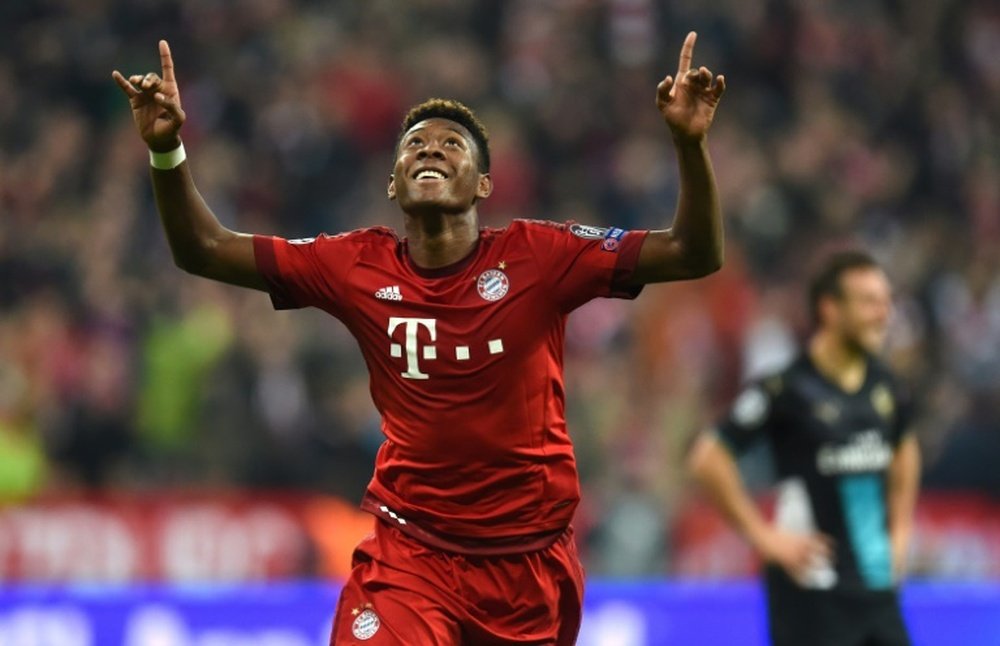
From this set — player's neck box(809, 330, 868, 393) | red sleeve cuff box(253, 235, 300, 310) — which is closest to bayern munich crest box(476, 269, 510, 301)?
red sleeve cuff box(253, 235, 300, 310)

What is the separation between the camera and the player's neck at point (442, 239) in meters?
5.45

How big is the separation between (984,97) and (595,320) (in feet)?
14.7

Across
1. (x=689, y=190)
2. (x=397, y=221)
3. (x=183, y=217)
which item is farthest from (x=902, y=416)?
(x=397, y=221)

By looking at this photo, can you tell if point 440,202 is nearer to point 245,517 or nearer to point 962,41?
point 245,517

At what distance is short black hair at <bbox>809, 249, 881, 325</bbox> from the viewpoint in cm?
732

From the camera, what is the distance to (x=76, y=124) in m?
13.4

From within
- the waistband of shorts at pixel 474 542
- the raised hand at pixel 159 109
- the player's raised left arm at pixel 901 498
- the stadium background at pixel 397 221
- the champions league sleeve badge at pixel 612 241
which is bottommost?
the waistband of shorts at pixel 474 542

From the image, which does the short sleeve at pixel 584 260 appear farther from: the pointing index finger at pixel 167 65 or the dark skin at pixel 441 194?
the pointing index finger at pixel 167 65

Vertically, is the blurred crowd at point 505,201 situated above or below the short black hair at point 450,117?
above

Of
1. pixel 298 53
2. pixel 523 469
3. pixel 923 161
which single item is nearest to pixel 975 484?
pixel 923 161

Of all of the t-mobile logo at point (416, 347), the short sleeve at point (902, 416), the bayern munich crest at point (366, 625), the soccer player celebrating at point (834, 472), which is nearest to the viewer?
the bayern munich crest at point (366, 625)

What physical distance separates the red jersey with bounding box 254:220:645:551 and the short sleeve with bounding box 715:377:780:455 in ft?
6.40

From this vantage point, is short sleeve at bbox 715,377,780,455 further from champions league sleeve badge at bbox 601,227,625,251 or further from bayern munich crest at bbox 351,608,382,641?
bayern munich crest at bbox 351,608,382,641

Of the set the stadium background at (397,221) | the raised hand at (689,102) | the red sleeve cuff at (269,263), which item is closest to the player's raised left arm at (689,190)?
the raised hand at (689,102)
